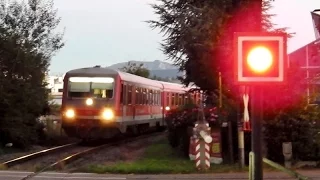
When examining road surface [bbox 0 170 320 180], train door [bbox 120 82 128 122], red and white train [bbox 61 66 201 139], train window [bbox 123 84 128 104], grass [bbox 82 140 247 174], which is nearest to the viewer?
road surface [bbox 0 170 320 180]

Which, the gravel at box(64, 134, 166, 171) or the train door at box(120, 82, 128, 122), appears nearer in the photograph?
the gravel at box(64, 134, 166, 171)

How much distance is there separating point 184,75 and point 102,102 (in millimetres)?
5351

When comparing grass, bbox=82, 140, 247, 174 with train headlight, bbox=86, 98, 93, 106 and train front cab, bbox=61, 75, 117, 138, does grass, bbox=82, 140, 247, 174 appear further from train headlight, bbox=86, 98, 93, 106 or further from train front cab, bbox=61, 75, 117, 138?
train headlight, bbox=86, 98, 93, 106

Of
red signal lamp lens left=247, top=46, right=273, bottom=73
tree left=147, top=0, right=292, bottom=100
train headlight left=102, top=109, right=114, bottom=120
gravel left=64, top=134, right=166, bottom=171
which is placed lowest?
gravel left=64, top=134, right=166, bottom=171

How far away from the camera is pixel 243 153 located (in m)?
15.3

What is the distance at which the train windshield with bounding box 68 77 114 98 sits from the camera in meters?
24.3

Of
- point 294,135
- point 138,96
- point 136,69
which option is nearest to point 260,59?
point 294,135

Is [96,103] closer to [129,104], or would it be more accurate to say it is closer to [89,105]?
[89,105]

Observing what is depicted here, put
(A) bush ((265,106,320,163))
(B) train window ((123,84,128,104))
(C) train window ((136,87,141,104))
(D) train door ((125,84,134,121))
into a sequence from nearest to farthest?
(A) bush ((265,106,320,163)), (B) train window ((123,84,128,104)), (D) train door ((125,84,134,121)), (C) train window ((136,87,141,104))

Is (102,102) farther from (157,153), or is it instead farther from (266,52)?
(266,52)

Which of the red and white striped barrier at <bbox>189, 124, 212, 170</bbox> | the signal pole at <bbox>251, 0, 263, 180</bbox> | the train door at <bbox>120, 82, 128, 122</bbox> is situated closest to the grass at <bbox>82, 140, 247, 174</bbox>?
the red and white striped barrier at <bbox>189, 124, 212, 170</bbox>

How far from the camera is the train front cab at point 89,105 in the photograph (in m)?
24.0

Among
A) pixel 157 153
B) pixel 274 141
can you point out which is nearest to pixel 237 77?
pixel 274 141

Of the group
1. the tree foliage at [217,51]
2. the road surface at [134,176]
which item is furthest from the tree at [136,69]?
the road surface at [134,176]
